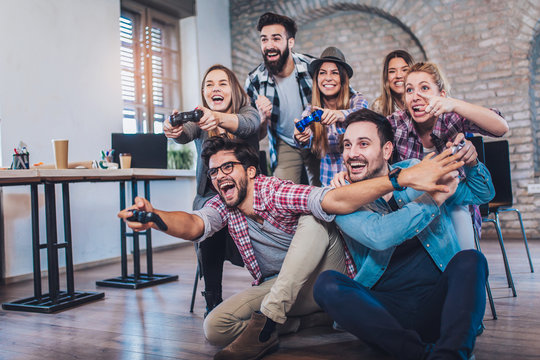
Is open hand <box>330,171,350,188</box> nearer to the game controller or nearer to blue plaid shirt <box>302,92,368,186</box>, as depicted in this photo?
the game controller

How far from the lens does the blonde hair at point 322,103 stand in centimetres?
244

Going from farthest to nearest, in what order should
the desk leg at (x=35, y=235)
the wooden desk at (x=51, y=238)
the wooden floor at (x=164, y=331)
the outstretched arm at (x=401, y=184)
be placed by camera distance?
the desk leg at (x=35, y=235) < the wooden desk at (x=51, y=238) < the wooden floor at (x=164, y=331) < the outstretched arm at (x=401, y=184)

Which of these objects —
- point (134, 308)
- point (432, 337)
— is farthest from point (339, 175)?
point (134, 308)

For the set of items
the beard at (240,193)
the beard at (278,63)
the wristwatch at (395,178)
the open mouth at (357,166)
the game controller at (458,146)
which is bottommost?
the beard at (240,193)

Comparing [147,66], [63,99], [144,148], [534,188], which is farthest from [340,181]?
[147,66]

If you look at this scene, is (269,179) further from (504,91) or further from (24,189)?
(504,91)

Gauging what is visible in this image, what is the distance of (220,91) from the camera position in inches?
96.5

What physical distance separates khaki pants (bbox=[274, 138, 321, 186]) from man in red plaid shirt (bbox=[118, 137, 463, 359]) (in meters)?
0.71

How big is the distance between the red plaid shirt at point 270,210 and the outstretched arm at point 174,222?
0.49ft

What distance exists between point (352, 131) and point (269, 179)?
0.37 meters

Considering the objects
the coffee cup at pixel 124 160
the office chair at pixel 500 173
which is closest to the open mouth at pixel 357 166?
the office chair at pixel 500 173

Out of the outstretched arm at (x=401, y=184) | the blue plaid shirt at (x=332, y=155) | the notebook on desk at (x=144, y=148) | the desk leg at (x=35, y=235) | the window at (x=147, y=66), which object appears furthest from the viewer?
the window at (x=147, y=66)

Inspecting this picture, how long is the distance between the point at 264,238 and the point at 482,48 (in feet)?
13.3

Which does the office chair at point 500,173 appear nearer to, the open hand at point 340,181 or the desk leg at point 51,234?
the open hand at point 340,181
